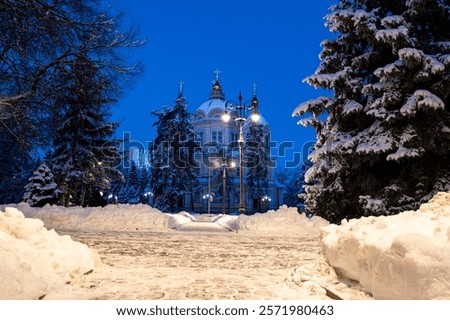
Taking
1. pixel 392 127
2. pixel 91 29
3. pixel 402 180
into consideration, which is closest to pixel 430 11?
pixel 392 127

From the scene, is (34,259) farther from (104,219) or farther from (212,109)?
(212,109)

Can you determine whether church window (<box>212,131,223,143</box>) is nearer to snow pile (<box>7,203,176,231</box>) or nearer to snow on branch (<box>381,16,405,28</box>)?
snow pile (<box>7,203,176,231</box>)

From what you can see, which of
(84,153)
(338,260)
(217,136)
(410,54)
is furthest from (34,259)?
(217,136)

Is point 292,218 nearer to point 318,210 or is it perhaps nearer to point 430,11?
point 318,210

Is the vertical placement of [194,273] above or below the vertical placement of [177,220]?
below

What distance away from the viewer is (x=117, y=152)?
112 ft

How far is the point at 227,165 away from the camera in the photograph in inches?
2126

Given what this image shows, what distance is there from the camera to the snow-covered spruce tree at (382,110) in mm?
11078

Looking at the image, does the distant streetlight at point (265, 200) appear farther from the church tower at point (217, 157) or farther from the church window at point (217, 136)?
the church window at point (217, 136)

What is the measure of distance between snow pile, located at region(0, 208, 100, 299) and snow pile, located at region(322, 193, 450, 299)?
131 inches

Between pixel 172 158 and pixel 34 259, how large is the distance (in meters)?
41.3

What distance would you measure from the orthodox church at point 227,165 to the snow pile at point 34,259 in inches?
1775

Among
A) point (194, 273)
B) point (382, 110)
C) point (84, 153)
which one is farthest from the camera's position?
point (84, 153)
